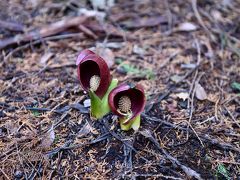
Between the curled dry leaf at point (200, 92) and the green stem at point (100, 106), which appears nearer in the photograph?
the green stem at point (100, 106)

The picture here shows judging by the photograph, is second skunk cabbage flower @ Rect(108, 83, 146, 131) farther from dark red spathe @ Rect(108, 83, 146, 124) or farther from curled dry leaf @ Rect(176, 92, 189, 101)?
curled dry leaf @ Rect(176, 92, 189, 101)

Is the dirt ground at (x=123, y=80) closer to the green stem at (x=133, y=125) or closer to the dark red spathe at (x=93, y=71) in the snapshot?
the green stem at (x=133, y=125)

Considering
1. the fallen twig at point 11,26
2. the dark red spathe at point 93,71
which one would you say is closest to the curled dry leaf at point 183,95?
the dark red spathe at point 93,71

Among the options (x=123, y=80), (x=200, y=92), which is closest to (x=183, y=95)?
(x=200, y=92)

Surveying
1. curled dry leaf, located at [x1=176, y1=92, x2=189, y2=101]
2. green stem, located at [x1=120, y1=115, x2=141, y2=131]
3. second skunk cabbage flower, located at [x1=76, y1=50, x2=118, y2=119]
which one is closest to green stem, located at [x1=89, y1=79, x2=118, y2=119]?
second skunk cabbage flower, located at [x1=76, y1=50, x2=118, y2=119]

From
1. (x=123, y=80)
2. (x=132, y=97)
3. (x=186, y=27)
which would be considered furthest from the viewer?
(x=186, y=27)

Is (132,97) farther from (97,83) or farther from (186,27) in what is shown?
(186,27)
